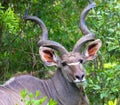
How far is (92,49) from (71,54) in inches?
19.0

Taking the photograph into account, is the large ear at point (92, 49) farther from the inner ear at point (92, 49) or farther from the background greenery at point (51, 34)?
the background greenery at point (51, 34)

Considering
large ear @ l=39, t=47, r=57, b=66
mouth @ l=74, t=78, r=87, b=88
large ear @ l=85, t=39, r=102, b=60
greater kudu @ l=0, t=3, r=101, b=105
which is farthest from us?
large ear @ l=85, t=39, r=102, b=60

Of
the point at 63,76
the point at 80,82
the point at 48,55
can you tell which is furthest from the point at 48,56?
the point at 80,82

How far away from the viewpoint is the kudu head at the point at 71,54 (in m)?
5.95

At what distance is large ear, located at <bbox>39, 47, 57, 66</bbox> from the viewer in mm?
6341

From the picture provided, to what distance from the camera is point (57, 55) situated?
20.9 feet

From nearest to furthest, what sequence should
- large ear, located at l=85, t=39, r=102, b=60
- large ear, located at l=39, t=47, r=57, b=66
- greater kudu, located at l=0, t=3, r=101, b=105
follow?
greater kudu, located at l=0, t=3, r=101, b=105, large ear, located at l=39, t=47, r=57, b=66, large ear, located at l=85, t=39, r=102, b=60

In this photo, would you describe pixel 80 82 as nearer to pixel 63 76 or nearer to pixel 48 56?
pixel 63 76

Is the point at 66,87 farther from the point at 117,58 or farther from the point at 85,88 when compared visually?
the point at 117,58

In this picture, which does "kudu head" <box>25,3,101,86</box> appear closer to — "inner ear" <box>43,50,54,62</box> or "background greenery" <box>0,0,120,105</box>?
"inner ear" <box>43,50,54,62</box>

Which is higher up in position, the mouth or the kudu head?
the kudu head

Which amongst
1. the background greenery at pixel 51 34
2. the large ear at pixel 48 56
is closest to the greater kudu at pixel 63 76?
the large ear at pixel 48 56

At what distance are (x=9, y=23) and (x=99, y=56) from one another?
187 centimetres

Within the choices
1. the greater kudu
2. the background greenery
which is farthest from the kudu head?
the background greenery
